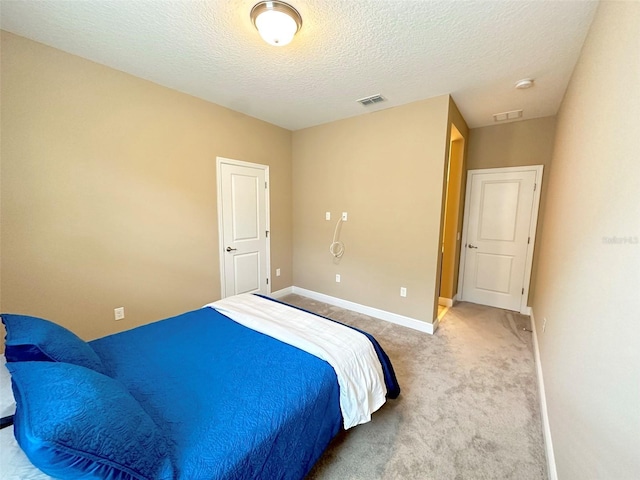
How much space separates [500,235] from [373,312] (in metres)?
2.15

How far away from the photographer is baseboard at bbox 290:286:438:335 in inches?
120

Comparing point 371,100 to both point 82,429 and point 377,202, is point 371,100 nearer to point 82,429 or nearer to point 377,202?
point 377,202

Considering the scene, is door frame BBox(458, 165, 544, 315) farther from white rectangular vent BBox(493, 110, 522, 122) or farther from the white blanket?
the white blanket

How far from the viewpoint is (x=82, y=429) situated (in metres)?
0.74

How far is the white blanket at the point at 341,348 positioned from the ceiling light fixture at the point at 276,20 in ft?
6.42

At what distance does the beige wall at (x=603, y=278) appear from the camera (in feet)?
2.64

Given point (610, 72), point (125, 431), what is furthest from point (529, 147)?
point (125, 431)

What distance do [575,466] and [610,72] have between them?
1772 millimetres

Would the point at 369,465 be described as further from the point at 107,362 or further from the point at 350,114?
the point at 350,114

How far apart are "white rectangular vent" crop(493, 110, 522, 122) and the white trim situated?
3805mm

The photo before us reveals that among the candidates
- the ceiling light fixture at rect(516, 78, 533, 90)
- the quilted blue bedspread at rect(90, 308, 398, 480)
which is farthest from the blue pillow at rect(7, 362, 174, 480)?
the ceiling light fixture at rect(516, 78, 533, 90)

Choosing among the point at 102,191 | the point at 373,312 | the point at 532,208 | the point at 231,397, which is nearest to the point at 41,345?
the point at 231,397

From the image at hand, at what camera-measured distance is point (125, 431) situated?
82 centimetres

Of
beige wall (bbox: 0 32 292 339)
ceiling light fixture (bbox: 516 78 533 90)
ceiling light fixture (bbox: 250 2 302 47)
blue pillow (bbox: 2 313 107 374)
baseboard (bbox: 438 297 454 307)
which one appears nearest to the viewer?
blue pillow (bbox: 2 313 107 374)
